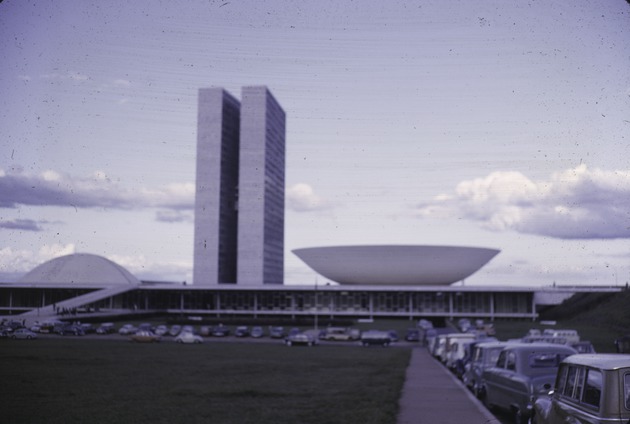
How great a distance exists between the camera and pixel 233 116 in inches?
5664

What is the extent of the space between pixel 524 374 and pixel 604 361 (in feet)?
20.2

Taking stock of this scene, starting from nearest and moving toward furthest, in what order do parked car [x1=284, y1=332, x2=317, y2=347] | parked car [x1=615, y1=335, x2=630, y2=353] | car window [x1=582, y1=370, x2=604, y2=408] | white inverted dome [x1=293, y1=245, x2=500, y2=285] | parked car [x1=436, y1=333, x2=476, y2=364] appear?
car window [x1=582, y1=370, x2=604, y2=408]
parked car [x1=436, y1=333, x2=476, y2=364]
parked car [x1=615, y1=335, x2=630, y2=353]
parked car [x1=284, y1=332, x2=317, y2=347]
white inverted dome [x1=293, y1=245, x2=500, y2=285]

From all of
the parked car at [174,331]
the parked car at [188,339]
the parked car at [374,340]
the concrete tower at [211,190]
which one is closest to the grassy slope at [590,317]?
the parked car at [374,340]

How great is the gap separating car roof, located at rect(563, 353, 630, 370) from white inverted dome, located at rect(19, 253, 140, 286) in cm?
12635

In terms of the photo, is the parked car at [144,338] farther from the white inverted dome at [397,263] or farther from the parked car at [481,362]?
the white inverted dome at [397,263]

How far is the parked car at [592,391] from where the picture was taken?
7.61m

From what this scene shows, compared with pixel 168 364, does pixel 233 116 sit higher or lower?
higher

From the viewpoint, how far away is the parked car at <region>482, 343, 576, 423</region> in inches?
527

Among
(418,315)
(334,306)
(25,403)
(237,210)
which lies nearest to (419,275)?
(418,315)

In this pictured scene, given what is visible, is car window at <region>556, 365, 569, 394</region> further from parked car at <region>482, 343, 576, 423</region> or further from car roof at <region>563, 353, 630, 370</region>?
parked car at <region>482, 343, 576, 423</region>

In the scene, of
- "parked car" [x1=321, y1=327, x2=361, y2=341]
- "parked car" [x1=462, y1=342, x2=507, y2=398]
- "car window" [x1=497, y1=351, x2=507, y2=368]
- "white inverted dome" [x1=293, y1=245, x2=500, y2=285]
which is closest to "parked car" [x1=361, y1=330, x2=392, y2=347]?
"parked car" [x1=321, y1=327, x2=361, y2=341]

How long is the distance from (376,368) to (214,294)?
88.7 meters

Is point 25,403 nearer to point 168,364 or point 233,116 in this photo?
point 168,364

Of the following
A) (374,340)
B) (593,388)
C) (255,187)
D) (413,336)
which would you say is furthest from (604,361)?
(255,187)
